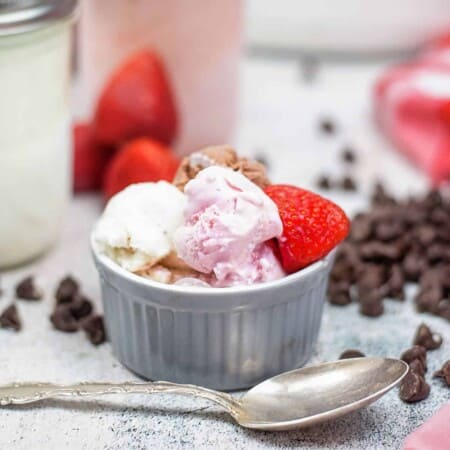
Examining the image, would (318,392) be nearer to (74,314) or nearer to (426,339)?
(426,339)

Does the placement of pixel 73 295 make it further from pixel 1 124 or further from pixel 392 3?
pixel 392 3

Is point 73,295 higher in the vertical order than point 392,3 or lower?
lower

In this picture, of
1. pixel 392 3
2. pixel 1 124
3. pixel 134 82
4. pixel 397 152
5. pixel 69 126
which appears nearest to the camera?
pixel 1 124

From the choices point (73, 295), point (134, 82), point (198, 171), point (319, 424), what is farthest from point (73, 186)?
point (319, 424)

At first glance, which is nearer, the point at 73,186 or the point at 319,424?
the point at 319,424

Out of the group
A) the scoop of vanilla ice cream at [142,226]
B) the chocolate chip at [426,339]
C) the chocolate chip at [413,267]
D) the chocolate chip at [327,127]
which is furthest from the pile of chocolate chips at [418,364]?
the chocolate chip at [327,127]

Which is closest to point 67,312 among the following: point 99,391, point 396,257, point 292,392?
point 99,391
